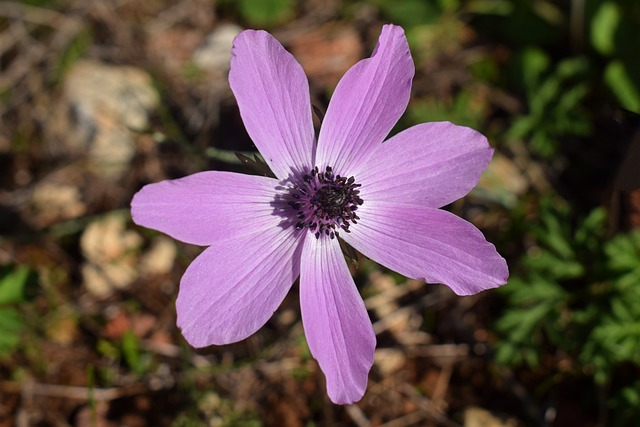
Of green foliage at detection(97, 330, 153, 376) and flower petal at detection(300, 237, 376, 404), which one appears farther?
green foliage at detection(97, 330, 153, 376)

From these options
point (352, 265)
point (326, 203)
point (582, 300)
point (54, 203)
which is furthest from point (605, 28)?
point (54, 203)

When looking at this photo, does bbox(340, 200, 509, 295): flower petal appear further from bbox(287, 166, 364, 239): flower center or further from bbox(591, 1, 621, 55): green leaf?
bbox(591, 1, 621, 55): green leaf

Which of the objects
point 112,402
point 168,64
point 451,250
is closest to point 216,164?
point 168,64

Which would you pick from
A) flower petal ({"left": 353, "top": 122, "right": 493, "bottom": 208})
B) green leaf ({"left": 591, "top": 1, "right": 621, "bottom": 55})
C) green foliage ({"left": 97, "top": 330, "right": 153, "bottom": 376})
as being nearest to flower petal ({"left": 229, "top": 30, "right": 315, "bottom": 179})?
flower petal ({"left": 353, "top": 122, "right": 493, "bottom": 208})

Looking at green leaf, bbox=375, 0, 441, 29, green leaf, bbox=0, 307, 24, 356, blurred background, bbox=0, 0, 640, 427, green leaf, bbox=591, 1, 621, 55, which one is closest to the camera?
green leaf, bbox=0, 307, 24, 356

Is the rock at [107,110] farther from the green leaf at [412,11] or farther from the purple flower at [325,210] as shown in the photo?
the purple flower at [325,210]

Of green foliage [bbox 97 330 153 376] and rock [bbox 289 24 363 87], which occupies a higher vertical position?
rock [bbox 289 24 363 87]

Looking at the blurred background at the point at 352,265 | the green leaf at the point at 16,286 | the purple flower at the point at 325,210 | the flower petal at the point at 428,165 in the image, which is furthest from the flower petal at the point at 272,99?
the green leaf at the point at 16,286
